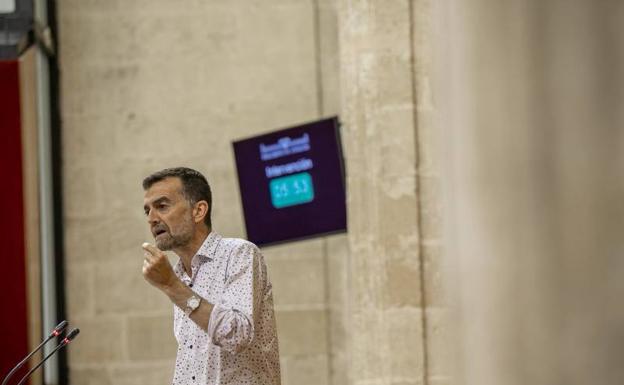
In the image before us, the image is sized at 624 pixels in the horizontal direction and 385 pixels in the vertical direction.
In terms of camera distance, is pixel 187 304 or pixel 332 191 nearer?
pixel 187 304

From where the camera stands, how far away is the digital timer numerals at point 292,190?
777 cm

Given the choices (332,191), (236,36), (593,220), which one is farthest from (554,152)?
(236,36)

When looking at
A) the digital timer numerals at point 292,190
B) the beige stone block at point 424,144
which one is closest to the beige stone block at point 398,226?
the beige stone block at point 424,144

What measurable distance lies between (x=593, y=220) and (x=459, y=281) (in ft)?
0.45

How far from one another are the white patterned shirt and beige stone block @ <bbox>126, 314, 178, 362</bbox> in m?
5.41

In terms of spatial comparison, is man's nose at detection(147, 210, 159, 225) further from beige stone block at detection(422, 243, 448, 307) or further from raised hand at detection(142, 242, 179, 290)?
beige stone block at detection(422, 243, 448, 307)

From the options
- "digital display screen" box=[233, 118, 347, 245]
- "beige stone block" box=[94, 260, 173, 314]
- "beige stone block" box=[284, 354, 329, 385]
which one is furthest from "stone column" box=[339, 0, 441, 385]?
"beige stone block" box=[94, 260, 173, 314]

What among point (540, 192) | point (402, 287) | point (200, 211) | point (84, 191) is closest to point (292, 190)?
point (402, 287)

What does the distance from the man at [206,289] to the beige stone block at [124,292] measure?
5297mm

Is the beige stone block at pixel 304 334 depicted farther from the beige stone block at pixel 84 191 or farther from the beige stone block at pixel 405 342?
the beige stone block at pixel 405 342

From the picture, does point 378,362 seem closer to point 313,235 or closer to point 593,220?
point 313,235

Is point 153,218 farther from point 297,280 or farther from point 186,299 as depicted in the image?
point 297,280

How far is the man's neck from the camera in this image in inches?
148

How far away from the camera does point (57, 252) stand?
9180 millimetres
